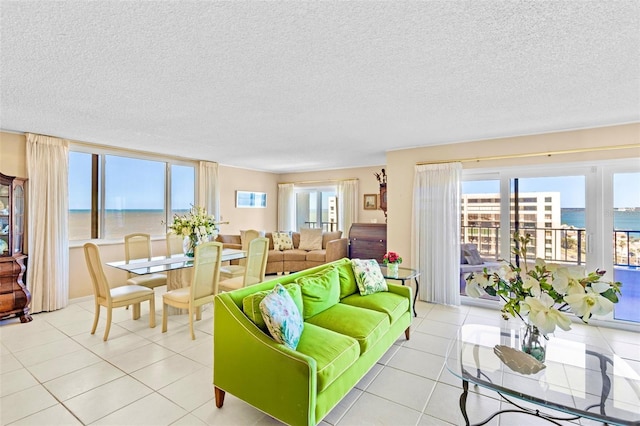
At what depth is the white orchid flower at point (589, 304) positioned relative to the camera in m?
1.53

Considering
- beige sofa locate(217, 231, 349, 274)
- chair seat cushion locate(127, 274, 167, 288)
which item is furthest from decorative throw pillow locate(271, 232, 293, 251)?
chair seat cushion locate(127, 274, 167, 288)

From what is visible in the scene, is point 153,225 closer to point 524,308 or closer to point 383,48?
point 383,48

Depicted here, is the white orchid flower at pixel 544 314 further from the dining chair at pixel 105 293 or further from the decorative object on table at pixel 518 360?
the dining chair at pixel 105 293

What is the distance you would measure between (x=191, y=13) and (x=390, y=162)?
12.4 feet

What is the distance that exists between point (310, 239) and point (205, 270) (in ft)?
11.2

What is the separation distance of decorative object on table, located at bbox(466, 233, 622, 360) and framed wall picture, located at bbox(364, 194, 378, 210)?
4.56 metres

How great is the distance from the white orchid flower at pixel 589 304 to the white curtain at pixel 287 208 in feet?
21.2

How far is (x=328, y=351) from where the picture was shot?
1.90 metres

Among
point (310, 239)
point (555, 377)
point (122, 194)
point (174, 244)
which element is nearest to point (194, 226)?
point (174, 244)

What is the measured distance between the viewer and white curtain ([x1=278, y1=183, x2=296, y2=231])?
763 centimetres

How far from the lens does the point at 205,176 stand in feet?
19.4

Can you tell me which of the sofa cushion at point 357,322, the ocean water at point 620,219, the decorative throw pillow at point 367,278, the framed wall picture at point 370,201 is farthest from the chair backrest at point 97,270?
the ocean water at point 620,219

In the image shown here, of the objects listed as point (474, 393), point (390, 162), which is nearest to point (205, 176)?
point (390, 162)

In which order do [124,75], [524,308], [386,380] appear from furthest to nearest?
[386,380] → [124,75] → [524,308]
